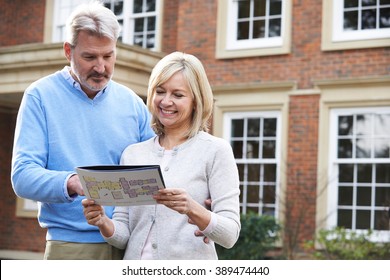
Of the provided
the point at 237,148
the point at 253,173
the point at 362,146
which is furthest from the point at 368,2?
the point at 253,173

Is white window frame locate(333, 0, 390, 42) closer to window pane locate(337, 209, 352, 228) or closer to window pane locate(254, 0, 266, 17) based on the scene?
window pane locate(254, 0, 266, 17)

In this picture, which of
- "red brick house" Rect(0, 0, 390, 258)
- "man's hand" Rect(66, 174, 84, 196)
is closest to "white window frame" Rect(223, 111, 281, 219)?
"red brick house" Rect(0, 0, 390, 258)

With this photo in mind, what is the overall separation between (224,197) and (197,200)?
9cm

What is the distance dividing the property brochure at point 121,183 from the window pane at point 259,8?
386 inches

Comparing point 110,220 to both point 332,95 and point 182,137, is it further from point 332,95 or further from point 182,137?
point 332,95

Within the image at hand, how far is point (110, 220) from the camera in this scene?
8.54 ft

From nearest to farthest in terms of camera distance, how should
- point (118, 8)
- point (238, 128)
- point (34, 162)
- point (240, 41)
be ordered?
point (34, 162) < point (238, 128) < point (240, 41) < point (118, 8)

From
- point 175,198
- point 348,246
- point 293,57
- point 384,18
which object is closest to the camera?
point 175,198

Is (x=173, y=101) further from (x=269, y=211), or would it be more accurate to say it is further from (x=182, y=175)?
(x=269, y=211)

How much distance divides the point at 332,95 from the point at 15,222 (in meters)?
6.30

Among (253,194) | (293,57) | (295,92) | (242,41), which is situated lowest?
(253,194)

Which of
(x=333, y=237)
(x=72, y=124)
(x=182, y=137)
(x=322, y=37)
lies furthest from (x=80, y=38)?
(x=322, y=37)

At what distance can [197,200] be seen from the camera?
2531 millimetres

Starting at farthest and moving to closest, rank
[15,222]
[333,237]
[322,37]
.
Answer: [15,222]
[322,37]
[333,237]
